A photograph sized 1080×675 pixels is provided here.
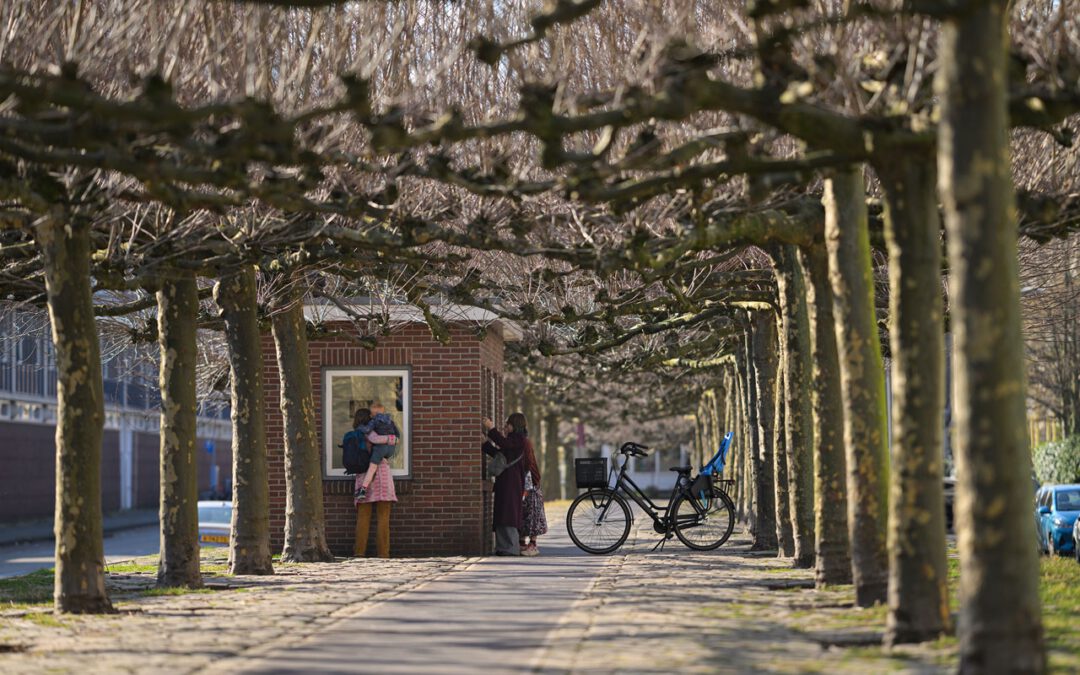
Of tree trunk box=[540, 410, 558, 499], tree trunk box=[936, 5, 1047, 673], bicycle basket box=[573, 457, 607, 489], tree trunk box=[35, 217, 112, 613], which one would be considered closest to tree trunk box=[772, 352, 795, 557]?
bicycle basket box=[573, 457, 607, 489]

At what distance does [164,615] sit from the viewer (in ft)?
42.7

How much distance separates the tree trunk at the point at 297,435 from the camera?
63.5 feet

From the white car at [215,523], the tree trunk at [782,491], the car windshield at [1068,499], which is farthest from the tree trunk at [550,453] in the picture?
the tree trunk at [782,491]

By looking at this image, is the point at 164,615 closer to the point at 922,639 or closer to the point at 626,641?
the point at 626,641

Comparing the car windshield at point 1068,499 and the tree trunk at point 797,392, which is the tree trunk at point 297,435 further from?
the car windshield at point 1068,499

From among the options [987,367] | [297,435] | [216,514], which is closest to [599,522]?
[297,435]

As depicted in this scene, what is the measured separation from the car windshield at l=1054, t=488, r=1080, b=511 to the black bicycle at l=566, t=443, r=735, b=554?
290 inches

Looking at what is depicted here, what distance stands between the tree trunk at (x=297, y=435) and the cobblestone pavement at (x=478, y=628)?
73.9 inches

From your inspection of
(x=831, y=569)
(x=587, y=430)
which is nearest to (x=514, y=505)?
(x=831, y=569)

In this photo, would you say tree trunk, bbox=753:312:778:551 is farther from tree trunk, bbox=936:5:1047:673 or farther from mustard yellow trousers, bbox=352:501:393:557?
tree trunk, bbox=936:5:1047:673

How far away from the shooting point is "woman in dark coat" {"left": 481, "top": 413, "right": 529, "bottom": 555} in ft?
72.5

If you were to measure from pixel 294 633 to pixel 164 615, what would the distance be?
191 centimetres

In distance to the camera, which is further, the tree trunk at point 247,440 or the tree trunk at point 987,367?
the tree trunk at point 247,440

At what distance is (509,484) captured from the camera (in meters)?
22.1
